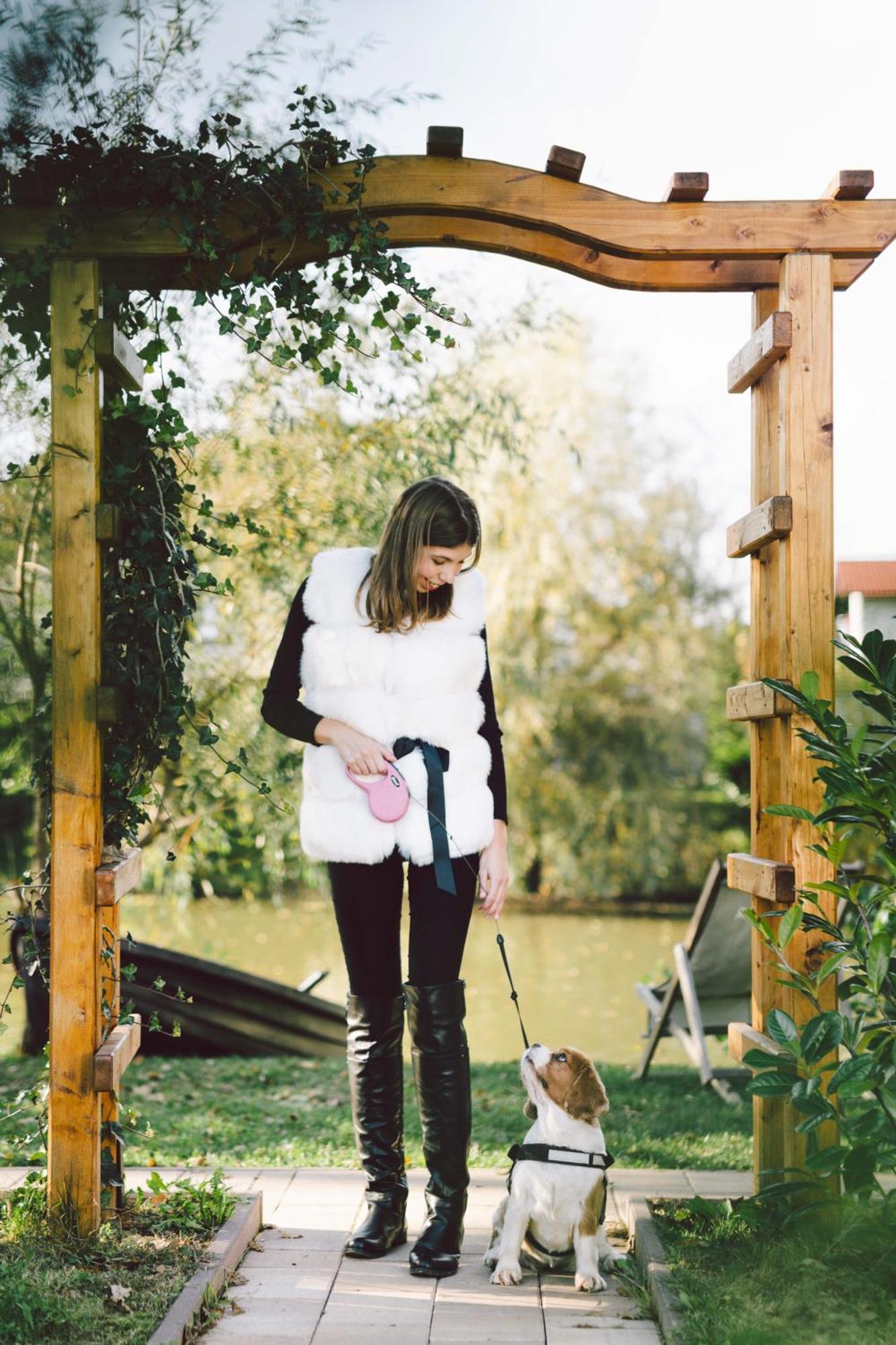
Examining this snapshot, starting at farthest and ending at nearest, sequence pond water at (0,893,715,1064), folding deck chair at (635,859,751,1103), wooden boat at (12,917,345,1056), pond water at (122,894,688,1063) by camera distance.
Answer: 1. pond water at (122,894,688,1063)
2. pond water at (0,893,715,1064)
3. wooden boat at (12,917,345,1056)
4. folding deck chair at (635,859,751,1103)

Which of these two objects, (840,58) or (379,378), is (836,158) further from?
(379,378)

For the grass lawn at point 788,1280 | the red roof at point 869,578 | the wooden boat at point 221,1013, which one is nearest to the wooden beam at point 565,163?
the red roof at point 869,578

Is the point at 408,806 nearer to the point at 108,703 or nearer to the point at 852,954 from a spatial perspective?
the point at 108,703

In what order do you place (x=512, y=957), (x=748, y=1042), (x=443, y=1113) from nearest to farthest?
(x=443, y=1113) < (x=748, y=1042) < (x=512, y=957)

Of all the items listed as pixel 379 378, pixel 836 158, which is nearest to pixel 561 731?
pixel 836 158

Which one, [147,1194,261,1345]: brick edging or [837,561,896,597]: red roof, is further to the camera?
[837,561,896,597]: red roof

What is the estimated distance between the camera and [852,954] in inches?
104

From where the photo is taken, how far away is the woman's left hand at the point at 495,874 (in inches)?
113

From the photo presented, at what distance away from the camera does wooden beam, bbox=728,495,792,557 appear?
3.00 meters

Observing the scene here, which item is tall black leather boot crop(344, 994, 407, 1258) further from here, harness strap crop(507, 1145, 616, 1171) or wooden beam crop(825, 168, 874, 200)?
wooden beam crop(825, 168, 874, 200)

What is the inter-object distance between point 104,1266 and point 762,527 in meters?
2.19

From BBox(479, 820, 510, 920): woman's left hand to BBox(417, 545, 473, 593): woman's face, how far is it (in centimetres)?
57

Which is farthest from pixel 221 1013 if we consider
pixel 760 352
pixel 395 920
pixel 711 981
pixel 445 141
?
pixel 445 141

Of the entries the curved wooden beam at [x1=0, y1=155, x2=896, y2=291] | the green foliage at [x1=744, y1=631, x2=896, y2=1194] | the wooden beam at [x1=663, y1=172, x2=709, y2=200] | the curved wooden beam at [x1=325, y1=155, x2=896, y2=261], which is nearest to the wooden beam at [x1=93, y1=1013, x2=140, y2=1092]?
the green foliage at [x1=744, y1=631, x2=896, y2=1194]
